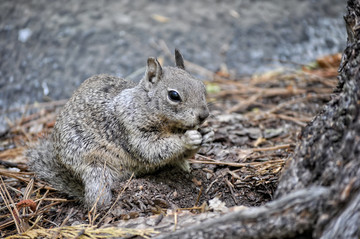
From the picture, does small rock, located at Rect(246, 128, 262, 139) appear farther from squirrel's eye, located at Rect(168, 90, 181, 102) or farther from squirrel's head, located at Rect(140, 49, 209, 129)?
squirrel's eye, located at Rect(168, 90, 181, 102)

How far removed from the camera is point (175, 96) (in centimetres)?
330

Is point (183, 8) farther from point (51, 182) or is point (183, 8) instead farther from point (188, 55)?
point (51, 182)

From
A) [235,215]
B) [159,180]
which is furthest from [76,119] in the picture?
[235,215]

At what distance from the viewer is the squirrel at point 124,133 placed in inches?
131

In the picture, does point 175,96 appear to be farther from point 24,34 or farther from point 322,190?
point 24,34

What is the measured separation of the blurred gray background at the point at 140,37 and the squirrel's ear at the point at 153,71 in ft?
9.70

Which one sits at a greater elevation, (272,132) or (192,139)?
(192,139)

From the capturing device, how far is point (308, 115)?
5.11 meters

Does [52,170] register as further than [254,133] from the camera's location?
No

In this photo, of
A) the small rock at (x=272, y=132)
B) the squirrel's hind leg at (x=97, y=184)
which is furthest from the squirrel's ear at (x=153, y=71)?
the small rock at (x=272, y=132)

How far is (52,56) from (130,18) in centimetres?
168

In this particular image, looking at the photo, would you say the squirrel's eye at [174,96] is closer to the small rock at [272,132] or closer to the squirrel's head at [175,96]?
the squirrel's head at [175,96]

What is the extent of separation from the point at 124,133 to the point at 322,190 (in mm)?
2004

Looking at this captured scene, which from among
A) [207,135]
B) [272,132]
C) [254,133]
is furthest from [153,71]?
[272,132]
